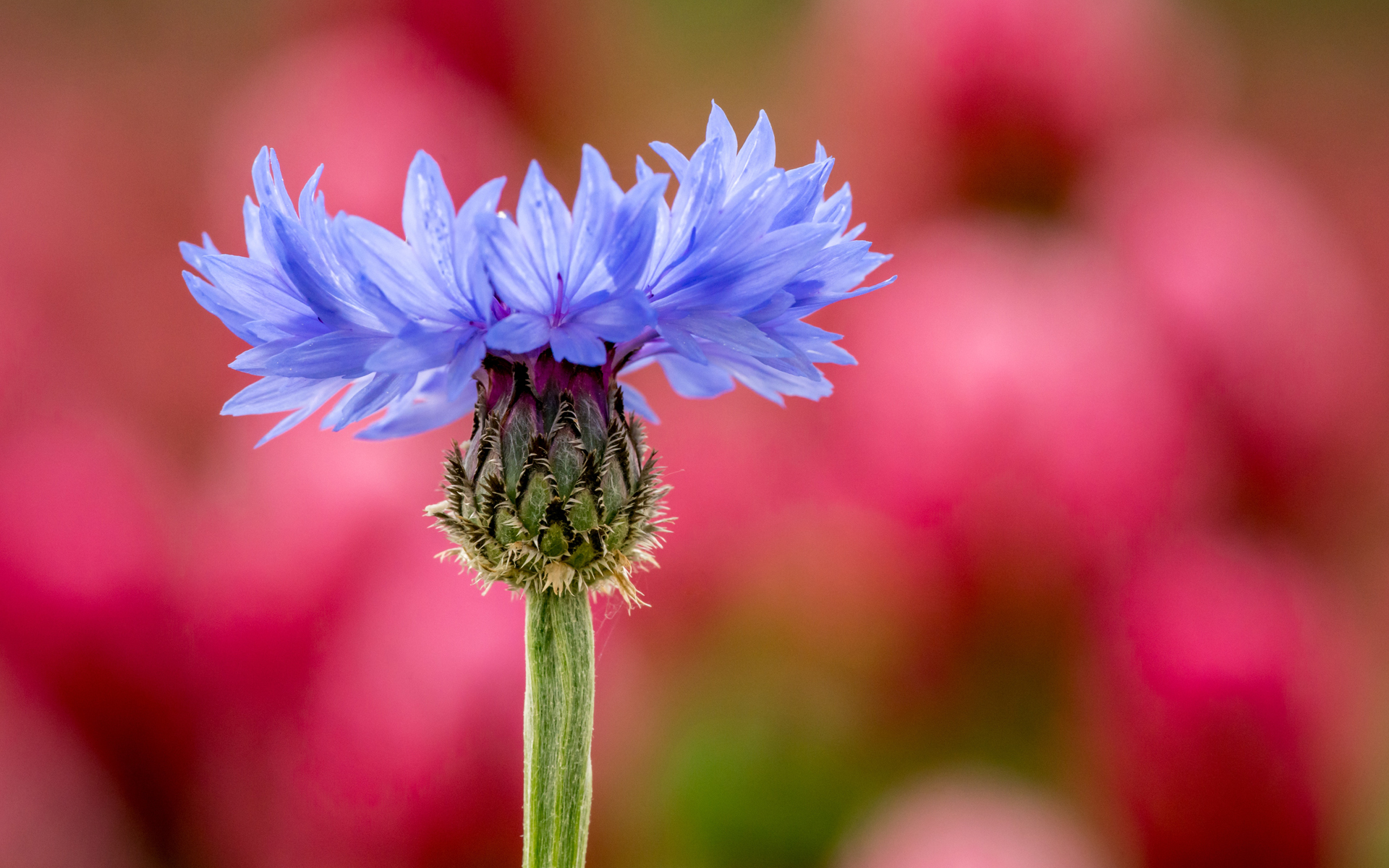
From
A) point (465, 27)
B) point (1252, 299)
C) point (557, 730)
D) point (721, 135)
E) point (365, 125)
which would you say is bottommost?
point (557, 730)

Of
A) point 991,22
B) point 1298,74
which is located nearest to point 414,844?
point 991,22

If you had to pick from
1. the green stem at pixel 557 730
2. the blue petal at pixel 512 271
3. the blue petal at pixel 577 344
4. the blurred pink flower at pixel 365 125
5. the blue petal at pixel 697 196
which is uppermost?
the blurred pink flower at pixel 365 125

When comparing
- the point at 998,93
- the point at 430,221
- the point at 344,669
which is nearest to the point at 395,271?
the point at 430,221

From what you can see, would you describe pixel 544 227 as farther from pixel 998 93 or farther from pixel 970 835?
pixel 998 93

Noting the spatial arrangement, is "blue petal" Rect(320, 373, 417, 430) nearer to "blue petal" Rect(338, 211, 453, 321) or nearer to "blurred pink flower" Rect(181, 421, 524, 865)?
"blue petal" Rect(338, 211, 453, 321)

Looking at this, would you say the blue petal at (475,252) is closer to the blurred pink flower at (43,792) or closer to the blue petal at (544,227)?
the blue petal at (544,227)

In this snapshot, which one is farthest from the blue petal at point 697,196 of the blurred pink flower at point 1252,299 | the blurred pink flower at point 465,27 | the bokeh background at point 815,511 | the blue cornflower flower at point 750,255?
the blurred pink flower at point 465,27
